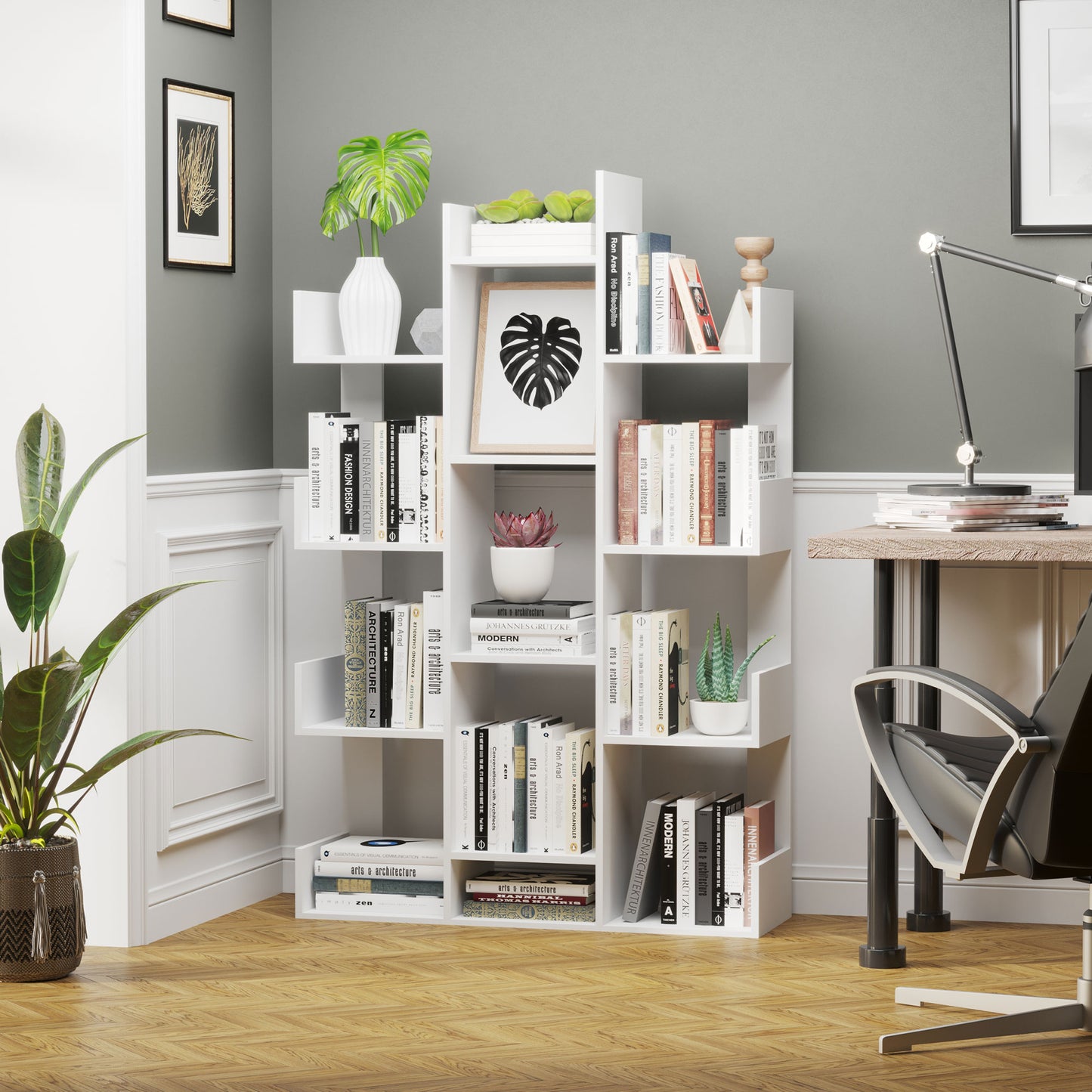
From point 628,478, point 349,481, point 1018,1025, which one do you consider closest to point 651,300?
point 628,478

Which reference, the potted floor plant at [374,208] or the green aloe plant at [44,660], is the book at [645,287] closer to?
the potted floor plant at [374,208]

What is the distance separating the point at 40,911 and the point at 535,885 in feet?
3.71

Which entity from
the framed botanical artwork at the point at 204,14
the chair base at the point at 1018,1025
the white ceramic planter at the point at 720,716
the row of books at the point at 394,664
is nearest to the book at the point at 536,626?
the row of books at the point at 394,664

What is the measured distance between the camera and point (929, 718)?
12.5 feet

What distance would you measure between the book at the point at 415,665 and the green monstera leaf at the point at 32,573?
0.90 meters

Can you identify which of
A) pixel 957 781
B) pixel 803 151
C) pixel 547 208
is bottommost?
pixel 957 781

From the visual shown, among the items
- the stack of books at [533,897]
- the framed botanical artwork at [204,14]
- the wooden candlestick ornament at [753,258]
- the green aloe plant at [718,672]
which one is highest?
the framed botanical artwork at [204,14]

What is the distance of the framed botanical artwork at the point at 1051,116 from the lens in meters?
3.92

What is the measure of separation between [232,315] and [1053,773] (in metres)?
2.43

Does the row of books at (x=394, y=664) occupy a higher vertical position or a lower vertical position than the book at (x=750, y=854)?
higher

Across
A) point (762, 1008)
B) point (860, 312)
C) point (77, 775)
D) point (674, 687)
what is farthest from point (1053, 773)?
point (77, 775)

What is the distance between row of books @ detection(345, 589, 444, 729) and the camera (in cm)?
402

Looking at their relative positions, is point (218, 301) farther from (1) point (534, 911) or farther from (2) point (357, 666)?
(1) point (534, 911)

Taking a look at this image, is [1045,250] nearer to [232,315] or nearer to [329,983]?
[232,315]
